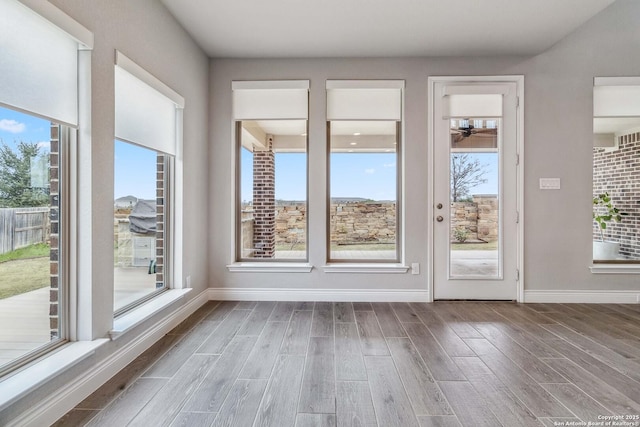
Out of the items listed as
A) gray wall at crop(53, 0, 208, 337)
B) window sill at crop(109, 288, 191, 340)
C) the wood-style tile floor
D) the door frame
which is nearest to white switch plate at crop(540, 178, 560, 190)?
the door frame

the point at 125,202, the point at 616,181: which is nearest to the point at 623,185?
the point at 616,181

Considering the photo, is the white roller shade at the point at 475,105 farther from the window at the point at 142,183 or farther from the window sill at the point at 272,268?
the window at the point at 142,183

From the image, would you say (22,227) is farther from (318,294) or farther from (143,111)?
(318,294)

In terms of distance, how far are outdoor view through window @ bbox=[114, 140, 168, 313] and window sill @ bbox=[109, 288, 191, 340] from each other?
0.08 m

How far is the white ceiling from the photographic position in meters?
2.69

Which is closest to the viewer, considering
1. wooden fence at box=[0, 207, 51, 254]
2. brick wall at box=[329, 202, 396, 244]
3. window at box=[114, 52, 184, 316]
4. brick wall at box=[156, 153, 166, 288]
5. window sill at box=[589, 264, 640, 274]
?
wooden fence at box=[0, 207, 51, 254]

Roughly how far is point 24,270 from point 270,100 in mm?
2729

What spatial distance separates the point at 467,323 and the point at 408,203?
4.39 feet

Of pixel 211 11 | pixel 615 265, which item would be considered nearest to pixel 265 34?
pixel 211 11

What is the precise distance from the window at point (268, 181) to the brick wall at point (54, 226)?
2.05 m

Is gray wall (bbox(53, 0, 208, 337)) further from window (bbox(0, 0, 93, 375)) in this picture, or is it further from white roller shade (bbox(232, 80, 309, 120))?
white roller shade (bbox(232, 80, 309, 120))

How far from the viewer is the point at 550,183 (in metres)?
3.57

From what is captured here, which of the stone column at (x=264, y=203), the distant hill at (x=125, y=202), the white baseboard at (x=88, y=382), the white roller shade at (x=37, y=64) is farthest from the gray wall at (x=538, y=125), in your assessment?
the white roller shade at (x=37, y=64)

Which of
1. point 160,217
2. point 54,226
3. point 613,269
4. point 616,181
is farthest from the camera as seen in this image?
point 616,181
